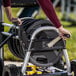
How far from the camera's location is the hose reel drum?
11.1 feet

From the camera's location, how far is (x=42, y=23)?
3502 mm

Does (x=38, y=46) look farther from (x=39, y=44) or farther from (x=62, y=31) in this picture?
(x=62, y=31)

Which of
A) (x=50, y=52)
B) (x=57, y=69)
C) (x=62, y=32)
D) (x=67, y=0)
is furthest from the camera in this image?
(x=67, y=0)

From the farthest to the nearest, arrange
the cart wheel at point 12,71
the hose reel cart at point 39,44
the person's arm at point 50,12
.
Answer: the cart wheel at point 12,71 → the hose reel cart at point 39,44 → the person's arm at point 50,12

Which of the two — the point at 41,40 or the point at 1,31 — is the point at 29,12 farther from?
the point at 41,40

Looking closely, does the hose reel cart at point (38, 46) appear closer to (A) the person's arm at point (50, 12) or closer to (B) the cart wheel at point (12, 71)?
(B) the cart wheel at point (12, 71)

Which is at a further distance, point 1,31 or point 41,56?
point 1,31

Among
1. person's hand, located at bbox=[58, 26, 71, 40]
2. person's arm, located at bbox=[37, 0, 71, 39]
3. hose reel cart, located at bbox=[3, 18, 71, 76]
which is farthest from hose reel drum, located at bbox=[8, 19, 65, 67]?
person's arm, located at bbox=[37, 0, 71, 39]

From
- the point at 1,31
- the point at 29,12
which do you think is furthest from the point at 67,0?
the point at 1,31

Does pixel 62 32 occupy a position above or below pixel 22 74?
above

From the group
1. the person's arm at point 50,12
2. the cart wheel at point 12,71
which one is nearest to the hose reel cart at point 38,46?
the cart wheel at point 12,71

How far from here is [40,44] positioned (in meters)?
3.38

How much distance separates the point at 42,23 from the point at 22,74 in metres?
0.52

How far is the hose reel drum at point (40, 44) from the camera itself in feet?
11.1
